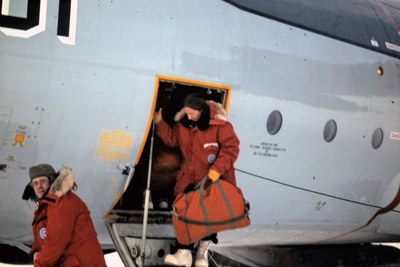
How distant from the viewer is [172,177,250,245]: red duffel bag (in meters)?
4.18

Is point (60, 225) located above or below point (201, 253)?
above

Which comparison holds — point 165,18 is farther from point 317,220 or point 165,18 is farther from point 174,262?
point 317,220

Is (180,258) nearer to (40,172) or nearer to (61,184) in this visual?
(61,184)

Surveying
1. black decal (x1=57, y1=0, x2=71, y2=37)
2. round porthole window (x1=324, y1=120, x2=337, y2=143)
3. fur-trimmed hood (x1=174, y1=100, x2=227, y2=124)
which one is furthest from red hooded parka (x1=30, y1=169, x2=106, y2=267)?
round porthole window (x1=324, y1=120, x2=337, y2=143)

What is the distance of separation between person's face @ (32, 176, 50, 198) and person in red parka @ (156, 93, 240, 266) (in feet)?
4.06

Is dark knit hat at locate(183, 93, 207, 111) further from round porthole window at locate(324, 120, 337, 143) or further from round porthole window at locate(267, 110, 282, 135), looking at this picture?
round porthole window at locate(324, 120, 337, 143)

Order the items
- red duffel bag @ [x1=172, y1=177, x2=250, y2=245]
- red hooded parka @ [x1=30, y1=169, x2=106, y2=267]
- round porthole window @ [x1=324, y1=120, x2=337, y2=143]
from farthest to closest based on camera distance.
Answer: round porthole window @ [x1=324, y1=120, x2=337, y2=143] → red duffel bag @ [x1=172, y1=177, x2=250, y2=245] → red hooded parka @ [x1=30, y1=169, x2=106, y2=267]

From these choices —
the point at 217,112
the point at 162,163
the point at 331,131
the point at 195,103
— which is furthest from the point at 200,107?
the point at 331,131

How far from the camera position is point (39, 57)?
3.96 m

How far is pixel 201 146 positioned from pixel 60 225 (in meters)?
1.45

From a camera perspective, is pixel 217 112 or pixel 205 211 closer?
pixel 205 211

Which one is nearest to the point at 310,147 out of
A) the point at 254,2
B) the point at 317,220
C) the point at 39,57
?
the point at 317,220

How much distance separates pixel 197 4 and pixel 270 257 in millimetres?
3658

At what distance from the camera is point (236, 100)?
15.7ft
